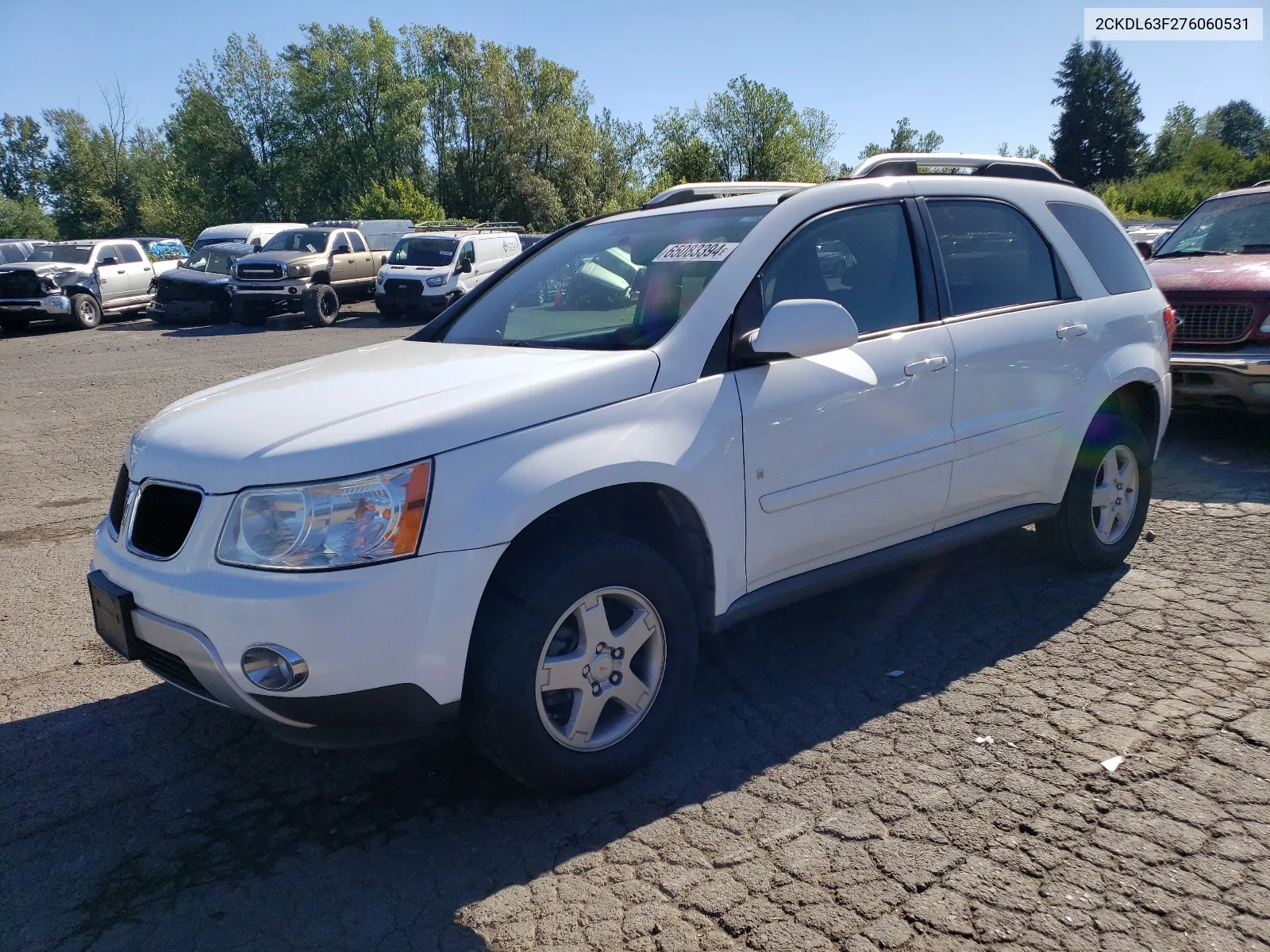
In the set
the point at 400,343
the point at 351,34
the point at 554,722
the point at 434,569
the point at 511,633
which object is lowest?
the point at 554,722

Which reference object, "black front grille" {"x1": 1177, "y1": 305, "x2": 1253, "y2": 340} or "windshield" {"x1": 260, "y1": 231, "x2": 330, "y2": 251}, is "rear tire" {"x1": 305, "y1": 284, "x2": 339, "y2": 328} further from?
"black front grille" {"x1": 1177, "y1": 305, "x2": 1253, "y2": 340}

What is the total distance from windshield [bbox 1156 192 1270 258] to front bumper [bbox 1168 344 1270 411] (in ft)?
5.20

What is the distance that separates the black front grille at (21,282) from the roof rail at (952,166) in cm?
2184

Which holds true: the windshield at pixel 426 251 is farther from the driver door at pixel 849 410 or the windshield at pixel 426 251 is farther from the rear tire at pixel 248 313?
the driver door at pixel 849 410

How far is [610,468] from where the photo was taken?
295 centimetres

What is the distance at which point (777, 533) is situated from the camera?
3.43 meters

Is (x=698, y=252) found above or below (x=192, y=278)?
below

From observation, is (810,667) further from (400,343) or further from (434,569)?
(400,343)

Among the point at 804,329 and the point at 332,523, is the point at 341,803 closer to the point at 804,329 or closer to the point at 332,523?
the point at 332,523

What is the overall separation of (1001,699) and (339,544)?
2393mm

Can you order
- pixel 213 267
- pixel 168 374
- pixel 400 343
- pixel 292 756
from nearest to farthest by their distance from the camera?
1. pixel 292 756
2. pixel 400 343
3. pixel 168 374
4. pixel 213 267

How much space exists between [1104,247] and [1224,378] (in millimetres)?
3023

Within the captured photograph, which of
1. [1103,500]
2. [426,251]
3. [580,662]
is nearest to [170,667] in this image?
[580,662]

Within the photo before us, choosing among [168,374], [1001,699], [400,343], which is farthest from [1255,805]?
[168,374]
